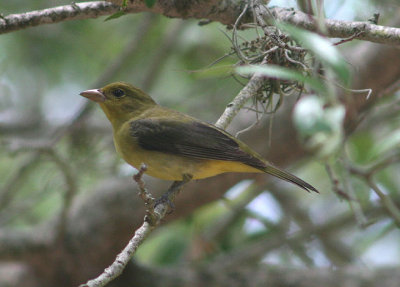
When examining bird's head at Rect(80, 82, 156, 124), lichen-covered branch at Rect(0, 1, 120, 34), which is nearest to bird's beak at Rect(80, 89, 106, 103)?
bird's head at Rect(80, 82, 156, 124)

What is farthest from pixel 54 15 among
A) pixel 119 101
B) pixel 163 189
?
pixel 163 189

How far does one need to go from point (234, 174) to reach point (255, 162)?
1633mm

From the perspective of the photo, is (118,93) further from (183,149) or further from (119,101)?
(183,149)

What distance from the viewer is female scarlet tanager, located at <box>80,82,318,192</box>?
386cm

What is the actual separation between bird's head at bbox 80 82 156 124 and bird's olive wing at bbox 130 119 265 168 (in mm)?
326

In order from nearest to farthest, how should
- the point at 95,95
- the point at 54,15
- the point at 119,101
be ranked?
the point at 54,15
the point at 95,95
the point at 119,101

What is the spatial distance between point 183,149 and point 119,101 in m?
0.88

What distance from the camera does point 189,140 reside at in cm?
403

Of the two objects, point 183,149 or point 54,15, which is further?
point 183,149

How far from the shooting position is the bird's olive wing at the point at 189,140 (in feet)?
12.6

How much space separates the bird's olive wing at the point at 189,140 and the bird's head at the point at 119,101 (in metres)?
0.33

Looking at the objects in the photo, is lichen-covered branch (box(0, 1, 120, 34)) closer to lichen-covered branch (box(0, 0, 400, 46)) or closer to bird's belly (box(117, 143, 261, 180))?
lichen-covered branch (box(0, 0, 400, 46))

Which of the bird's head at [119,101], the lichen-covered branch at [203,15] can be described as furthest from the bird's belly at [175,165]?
the lichen-covered branch at [203,15]

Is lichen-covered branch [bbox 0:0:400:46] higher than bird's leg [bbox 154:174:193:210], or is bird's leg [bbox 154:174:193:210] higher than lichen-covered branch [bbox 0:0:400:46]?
lichen-covered branch [bbox 0:0:400:46]
